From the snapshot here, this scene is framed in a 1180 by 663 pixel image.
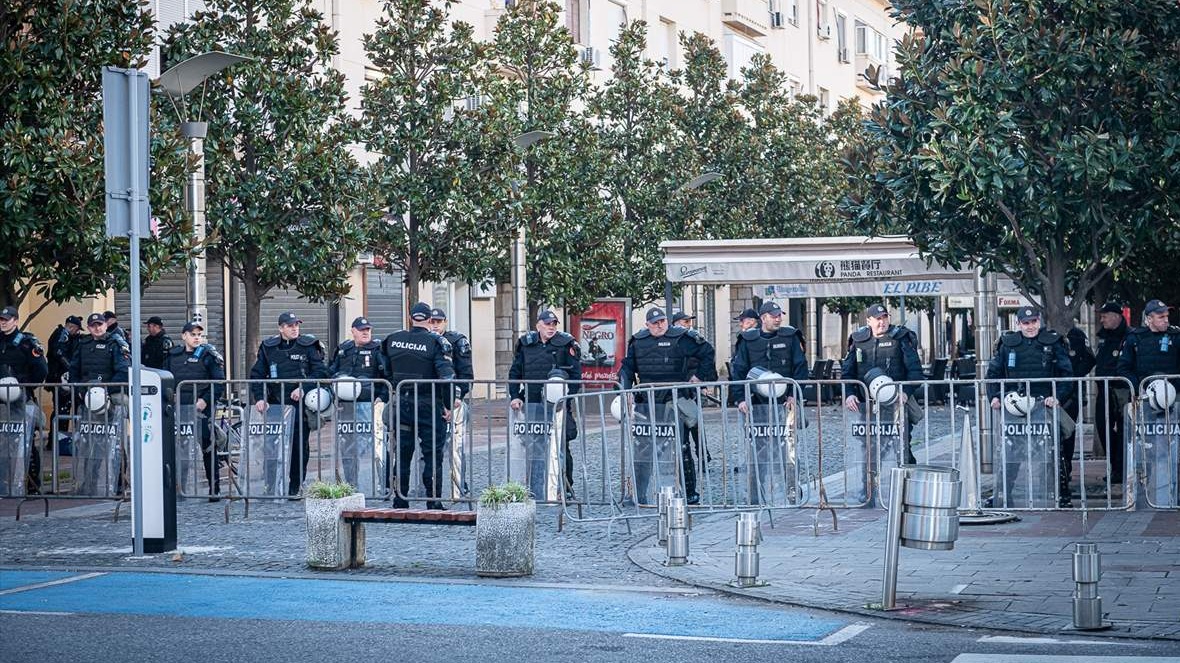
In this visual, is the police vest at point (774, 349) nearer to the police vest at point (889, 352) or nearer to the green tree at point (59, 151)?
the police vest at point (889, 352)

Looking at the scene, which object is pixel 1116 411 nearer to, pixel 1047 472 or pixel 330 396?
pixel 1047 472

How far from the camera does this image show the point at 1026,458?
43.0 feet

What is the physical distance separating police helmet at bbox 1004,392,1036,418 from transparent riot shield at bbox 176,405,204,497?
663cm

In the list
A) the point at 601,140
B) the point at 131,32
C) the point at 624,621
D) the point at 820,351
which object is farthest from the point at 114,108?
the point at 820,351

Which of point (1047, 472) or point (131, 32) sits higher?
point (131, 32)

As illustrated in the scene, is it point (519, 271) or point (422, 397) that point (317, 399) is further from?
point (519, 271)

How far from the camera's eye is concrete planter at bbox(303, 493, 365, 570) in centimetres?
1127

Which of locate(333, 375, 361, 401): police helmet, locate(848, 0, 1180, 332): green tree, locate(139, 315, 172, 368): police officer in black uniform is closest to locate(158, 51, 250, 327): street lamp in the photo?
locate(139, 315, 172, 368): police officer in black uniform

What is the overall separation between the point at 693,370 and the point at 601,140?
20.1 metres

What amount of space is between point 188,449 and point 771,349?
5.32 meters

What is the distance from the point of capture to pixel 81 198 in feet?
55.5

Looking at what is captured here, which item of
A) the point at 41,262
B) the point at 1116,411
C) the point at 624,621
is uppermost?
the point at 41,262

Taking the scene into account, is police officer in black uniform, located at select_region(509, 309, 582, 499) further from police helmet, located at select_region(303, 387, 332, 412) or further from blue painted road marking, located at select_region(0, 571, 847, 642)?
blue painted road marking, located at select_region(0, 571, 847, 642)

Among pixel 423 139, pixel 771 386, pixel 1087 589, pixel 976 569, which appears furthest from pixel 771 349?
pixel 423 139
